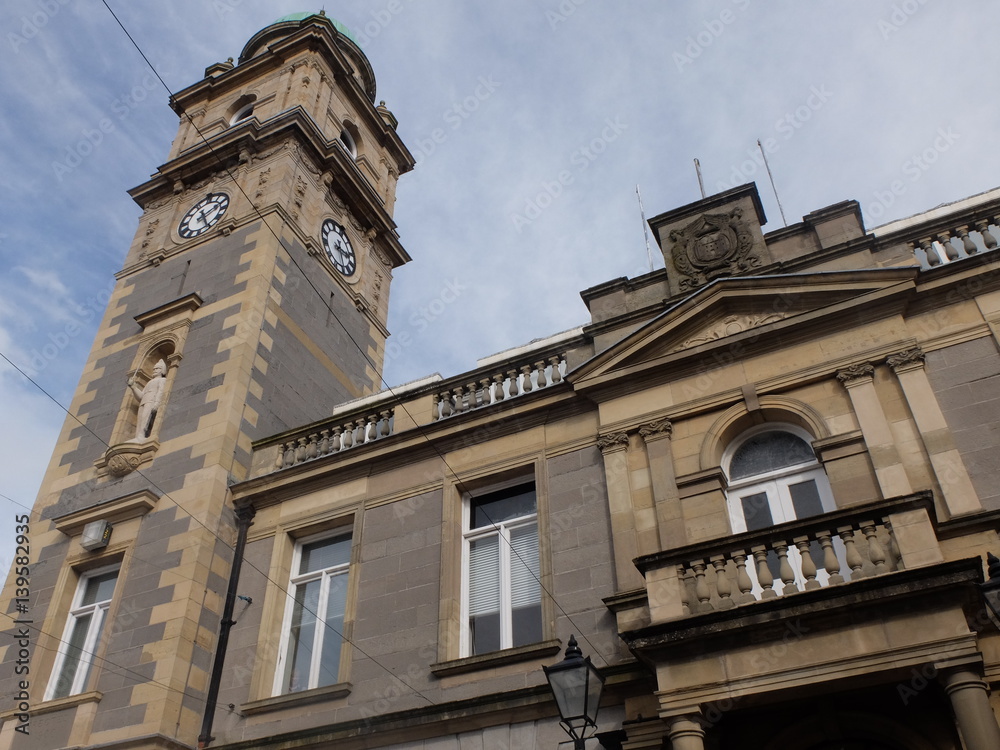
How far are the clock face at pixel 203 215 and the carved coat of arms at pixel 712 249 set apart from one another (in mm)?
11576

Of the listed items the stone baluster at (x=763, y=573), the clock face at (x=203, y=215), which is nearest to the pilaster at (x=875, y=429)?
the stone baluster at (x=763, y=573)

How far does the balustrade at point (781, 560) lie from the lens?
364 inches

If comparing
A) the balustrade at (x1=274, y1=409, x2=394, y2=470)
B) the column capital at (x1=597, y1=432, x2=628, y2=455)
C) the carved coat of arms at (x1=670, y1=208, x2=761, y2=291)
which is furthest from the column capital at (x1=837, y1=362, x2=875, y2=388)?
the balustrade at (x1=274, y1=409, x2=394, y2=470)

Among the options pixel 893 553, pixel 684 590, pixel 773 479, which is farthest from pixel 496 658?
pixel 893 553

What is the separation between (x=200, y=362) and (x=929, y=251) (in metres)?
13.0

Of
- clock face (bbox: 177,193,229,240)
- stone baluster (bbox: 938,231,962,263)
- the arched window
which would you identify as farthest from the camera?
clock face (bbox: 177,193,229,240)

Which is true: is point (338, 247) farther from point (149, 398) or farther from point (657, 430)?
point (657, 430)

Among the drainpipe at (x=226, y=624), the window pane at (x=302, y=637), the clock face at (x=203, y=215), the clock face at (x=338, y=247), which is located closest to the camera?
the drainpipe at (x=226, y=624)

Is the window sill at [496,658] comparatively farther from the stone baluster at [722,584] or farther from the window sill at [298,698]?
the stone baluster at [722,584]

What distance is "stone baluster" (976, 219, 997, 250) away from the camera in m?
12.1

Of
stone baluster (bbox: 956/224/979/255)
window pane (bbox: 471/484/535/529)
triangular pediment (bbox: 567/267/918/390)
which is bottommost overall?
window pane (bbox: 471/484/535/529)

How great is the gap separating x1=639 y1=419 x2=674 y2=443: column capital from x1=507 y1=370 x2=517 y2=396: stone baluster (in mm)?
2555

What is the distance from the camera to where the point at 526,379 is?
1442 centimetres

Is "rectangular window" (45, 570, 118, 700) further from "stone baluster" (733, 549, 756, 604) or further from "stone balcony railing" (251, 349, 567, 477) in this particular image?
"stone baluster" (733, 549, 756, 604)
